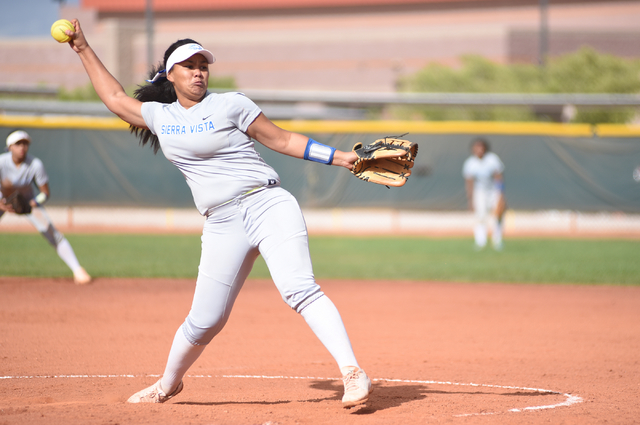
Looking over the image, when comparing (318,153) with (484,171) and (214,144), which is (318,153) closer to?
(214,144)

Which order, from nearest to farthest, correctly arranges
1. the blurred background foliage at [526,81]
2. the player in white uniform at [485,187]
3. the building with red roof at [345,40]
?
the player in white uniform at [485,187] → the blurred background foliage at [526,81] → the building with red roof at [345,40]

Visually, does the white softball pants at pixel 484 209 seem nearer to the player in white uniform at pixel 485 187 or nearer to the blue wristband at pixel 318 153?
the player in white uniform at pixel 485 187

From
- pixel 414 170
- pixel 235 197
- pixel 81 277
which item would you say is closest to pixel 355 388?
pixel 235 197

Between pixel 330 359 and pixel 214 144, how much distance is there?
2.71m

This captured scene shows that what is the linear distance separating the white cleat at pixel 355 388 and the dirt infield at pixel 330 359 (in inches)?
5.7

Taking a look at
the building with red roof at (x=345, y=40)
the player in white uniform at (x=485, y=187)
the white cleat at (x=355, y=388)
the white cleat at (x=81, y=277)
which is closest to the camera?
the white cleat at (x=355, y=388)

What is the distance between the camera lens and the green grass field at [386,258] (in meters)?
10.9

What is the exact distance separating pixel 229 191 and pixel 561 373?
301 cm

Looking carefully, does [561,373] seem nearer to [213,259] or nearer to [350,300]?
[213,259]

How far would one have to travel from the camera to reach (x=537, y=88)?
32312 millimetres

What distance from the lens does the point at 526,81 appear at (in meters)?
34.3

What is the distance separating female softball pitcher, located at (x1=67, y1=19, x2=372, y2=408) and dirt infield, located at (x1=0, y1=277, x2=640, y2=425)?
1.82ft

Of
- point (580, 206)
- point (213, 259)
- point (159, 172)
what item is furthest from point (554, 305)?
point (159, 172)

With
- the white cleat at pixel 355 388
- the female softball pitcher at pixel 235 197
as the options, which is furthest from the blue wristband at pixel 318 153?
the white cleat at pixel 355 388
